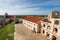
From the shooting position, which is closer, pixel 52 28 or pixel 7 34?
pixel 52 28

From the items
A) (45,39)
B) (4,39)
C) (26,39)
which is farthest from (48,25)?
(4,39)

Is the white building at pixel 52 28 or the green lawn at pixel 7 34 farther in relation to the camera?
the green lawn at pixel 7 34

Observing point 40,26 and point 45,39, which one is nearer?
point 45,39

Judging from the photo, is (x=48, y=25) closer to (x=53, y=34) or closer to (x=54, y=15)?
(x=53, y=34)

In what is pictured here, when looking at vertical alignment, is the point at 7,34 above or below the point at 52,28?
below

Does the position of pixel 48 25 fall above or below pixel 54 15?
below

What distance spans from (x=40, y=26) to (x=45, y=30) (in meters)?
4.61

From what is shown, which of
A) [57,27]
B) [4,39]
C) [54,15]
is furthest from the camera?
[54,15]

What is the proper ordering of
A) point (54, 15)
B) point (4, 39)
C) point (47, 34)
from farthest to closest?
point (54, 15)
point (47, 34)
point (4, 39)

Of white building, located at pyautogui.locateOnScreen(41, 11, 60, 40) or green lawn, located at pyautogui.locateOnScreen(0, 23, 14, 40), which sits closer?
white building, located at pyautogui.locateOnScreen(41, 11, 60, 40)

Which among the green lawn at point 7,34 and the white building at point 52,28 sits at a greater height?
the white building at point 52,28

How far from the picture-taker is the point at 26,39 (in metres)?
29.0

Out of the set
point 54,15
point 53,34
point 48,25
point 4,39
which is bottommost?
point 4,39

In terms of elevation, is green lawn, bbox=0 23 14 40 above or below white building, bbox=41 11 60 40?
below
